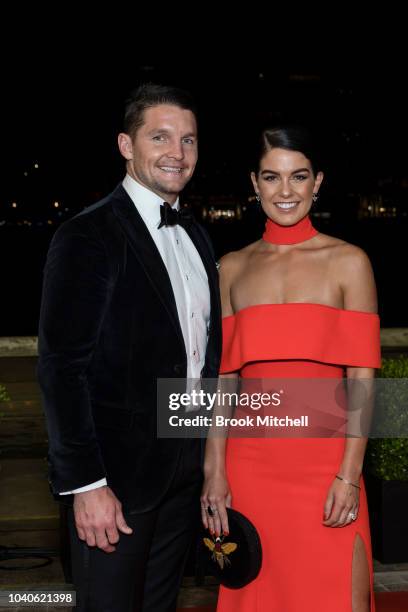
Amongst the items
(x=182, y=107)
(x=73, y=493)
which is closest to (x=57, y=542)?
(x=73, y=493)

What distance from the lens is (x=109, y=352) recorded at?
2.72 meters

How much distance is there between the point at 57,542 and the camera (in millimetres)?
5516

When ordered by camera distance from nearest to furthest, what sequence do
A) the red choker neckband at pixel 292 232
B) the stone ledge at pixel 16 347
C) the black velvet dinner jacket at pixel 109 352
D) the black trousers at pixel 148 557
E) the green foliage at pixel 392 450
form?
the black velvet dinner jacket at pixel 109 352
the black trousers at pixel 148 557
the red choker neckband at pixel 292 232
the green foliage at pixel 392 450
the stone ledge at pixel 16 347

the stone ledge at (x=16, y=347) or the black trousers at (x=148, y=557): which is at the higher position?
the stone ledge at (x=16, y=347)

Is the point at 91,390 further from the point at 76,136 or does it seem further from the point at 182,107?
the point at 76,136

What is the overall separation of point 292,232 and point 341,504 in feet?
3.27

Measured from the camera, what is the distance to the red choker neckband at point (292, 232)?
3334mm

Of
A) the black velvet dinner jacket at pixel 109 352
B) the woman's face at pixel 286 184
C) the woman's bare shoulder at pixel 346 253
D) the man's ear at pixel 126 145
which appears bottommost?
the black velvet dinner jacket at pixel 109 352

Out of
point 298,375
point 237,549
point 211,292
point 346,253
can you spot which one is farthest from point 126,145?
point 237,549

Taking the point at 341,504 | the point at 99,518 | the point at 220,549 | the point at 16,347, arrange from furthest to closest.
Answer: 1. the point at 16,347
2. the point at 220,549
3. the point at 341,504
4. the point at 99,518

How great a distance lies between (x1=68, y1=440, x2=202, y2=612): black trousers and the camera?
2.78 m
